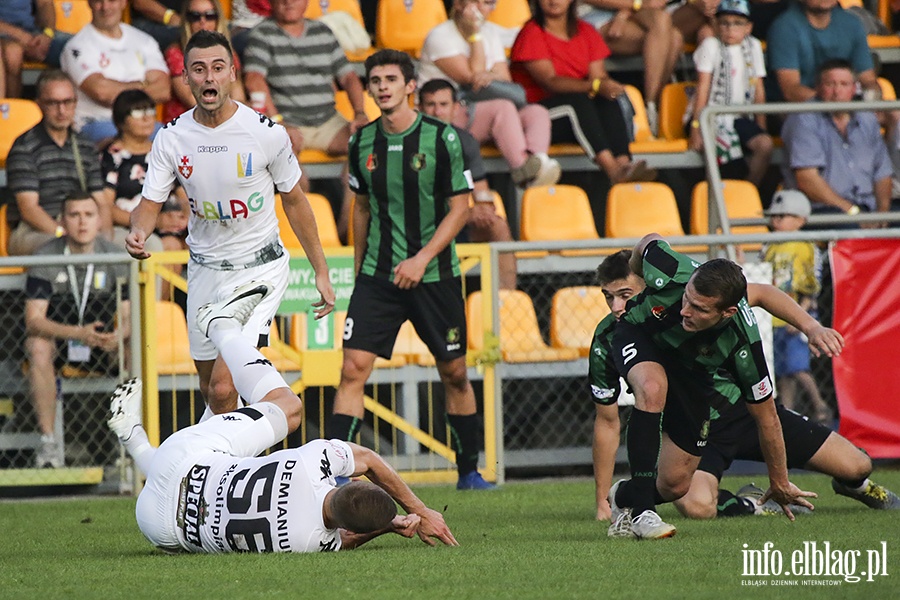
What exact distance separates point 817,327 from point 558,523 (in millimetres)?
1742

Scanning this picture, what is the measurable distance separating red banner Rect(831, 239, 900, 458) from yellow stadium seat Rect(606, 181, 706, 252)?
76.7 inches

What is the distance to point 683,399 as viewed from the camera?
271 inches

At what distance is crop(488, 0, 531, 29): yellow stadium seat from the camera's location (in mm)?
12875

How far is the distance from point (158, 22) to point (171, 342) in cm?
407

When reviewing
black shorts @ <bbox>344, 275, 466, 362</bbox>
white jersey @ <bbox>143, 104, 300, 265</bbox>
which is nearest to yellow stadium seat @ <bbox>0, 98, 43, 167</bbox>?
black shorts @ <bbox>344, 275, 466, 362</bbox>

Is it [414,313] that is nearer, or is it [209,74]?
[209,74]

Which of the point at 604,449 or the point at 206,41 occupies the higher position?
the point at 206,41

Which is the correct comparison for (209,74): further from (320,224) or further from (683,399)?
(320,224)

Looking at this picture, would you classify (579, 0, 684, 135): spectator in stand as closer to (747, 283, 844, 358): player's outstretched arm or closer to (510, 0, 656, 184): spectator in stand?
(510, 0, 656, 184): spectator in stand

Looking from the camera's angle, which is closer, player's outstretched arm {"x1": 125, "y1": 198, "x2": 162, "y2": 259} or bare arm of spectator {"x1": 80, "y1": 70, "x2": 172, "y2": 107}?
player's outstretched arm {"x1": 125, "y1": 198, "x2": 162, "y2": 259}

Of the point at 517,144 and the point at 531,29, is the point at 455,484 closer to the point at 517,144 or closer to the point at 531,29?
the point at 517,144

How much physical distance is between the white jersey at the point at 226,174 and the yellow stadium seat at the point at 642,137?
526 cm

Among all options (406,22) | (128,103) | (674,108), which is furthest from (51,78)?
(674,108)

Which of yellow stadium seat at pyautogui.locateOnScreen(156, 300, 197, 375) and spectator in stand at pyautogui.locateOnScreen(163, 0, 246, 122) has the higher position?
spectator in stand at pyautogui.locateOnScreen(163, 0, 246, 122)
